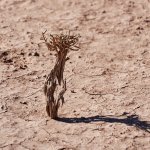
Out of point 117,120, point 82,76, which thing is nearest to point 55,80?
point 117,120

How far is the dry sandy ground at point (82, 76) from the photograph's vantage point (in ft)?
11.4

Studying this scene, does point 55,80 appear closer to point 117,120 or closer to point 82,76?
point 117,120

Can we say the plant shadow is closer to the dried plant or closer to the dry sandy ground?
the dry sandy ground

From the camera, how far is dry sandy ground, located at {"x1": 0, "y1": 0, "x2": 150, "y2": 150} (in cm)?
348

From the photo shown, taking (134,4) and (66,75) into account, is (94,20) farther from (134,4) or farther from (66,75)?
(66,75)

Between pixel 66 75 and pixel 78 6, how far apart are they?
168 cm

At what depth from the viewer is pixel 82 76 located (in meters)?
4.33

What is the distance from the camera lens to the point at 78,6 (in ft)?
18.8

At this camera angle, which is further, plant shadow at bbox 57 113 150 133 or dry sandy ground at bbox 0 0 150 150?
plant shadow at bbox 57 113 150 133

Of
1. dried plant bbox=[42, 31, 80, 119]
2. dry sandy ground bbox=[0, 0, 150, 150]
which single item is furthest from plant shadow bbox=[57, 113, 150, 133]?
dried plant bbox=[42, 31, 80, 119]

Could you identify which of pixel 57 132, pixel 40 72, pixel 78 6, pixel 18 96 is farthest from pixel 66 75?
pixel 78 6

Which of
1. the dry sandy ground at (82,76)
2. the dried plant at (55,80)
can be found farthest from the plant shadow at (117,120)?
the dried plant at (55,80)

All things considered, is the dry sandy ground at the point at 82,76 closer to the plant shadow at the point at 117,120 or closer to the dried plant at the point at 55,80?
the plant shadow at the point at 117,120

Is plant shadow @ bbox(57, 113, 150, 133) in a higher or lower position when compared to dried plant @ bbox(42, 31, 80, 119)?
lower
